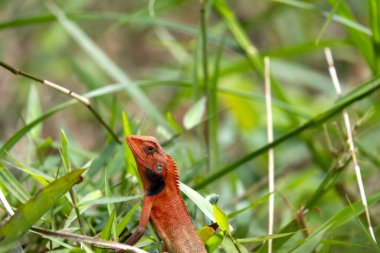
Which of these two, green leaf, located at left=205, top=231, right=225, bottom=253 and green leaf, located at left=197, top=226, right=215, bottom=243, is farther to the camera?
green leaf, located at left=197, top=226, right=215, bottom=243

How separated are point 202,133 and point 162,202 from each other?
1.53m

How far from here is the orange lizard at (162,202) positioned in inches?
125

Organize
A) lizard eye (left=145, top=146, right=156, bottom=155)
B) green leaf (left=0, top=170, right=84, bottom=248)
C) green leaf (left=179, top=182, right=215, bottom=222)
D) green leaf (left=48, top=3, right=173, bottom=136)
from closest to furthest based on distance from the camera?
green leaf (left=0, top=170, right=84, bottom=248)
green leaf (left=179, top=182, right=215, bottom=222)
lizard eye (left=145, top=146, right=156, bottom=155)
green leaf (left=48, top=3, right=173, bottom=136)

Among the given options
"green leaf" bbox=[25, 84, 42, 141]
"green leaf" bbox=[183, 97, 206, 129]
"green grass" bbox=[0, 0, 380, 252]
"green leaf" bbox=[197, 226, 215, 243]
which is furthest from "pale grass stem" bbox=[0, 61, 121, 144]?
"green leaf" bbox=[197, 226, 215, 243]

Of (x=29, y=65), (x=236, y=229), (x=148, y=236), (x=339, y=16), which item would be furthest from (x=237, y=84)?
(x=148, y=236)

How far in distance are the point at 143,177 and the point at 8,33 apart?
13.8 ft

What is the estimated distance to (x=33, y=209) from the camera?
2.63m

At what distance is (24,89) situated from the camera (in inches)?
327

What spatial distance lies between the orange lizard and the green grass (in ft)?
0.21

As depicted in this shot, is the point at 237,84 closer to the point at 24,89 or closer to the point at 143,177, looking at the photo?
the point at 24,89

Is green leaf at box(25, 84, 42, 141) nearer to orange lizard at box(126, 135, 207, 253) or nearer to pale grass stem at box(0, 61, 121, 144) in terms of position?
pale grass stem at box(0, 61, 121, 144)

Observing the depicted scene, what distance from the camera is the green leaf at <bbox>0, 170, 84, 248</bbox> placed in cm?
259

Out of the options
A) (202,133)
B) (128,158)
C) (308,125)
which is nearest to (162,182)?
(128,158)

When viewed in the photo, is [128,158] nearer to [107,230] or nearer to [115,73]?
[107,230]
